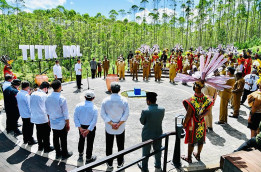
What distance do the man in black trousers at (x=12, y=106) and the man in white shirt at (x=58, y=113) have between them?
199 cm

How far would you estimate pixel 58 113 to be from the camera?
3.98m

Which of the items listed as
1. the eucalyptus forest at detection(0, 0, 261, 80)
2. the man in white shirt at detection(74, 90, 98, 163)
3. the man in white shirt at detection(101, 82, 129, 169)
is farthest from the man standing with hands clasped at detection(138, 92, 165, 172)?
the eucalyptus forest at detection(0, 0, 261, 80)

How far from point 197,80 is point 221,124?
3.47 metres

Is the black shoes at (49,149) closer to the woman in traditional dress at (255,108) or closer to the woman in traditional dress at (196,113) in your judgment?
the woman in traditional dress at (196,113)

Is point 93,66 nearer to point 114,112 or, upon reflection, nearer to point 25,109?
point 25,109

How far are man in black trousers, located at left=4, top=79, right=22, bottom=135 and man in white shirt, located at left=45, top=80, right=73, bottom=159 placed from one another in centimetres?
199

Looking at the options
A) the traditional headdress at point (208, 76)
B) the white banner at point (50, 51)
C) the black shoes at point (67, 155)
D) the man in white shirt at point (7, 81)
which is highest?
the white banner at point (50, 51)

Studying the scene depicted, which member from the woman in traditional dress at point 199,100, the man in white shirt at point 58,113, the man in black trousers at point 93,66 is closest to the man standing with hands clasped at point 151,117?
the woman in traditional dress at point 199,100

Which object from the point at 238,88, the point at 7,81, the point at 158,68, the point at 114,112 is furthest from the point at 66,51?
the point at 238,88

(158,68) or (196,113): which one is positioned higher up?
(158,68)

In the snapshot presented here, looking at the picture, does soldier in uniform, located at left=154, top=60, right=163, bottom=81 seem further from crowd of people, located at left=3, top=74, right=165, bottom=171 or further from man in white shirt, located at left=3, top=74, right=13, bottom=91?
crowd of people, located at left=3, top=74, right=165, bottom=171

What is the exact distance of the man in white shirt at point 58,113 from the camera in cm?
390

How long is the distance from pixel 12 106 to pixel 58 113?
7.74ft

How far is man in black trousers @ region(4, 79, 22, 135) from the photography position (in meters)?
5.24
